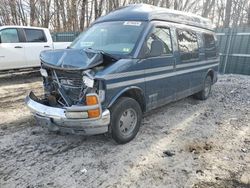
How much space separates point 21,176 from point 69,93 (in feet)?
4.67

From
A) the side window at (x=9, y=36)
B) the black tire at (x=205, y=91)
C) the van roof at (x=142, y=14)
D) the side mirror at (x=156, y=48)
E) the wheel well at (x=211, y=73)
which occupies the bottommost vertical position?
the black tire at (x=205, y=91)

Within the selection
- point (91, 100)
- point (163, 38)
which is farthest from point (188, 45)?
point (91, 100)

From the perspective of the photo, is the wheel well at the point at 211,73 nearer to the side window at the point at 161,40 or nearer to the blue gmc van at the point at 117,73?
the blue gmc van at the point at 117,73

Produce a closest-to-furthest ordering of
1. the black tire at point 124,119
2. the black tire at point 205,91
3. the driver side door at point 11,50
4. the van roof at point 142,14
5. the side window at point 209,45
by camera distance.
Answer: the black tire at point 124,119 → the van roof at point 142,14 → the side window at point 209,45 → the black tire at point 205,91 → the driver side door at point 11,50

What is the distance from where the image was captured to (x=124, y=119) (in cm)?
445

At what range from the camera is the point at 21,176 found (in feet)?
11.5

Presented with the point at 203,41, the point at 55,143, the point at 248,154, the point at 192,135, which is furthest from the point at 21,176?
the point at 203,41

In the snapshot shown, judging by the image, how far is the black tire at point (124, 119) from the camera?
415 centimetres

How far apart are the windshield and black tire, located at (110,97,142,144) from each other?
0.88 m

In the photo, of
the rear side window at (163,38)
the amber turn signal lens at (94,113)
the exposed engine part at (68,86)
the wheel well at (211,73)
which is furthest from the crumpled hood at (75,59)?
the wheel well at (211,73)

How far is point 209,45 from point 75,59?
4595 mm

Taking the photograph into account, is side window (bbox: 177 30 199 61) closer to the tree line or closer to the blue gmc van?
the blue gmc van

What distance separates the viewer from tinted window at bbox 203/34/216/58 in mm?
7000

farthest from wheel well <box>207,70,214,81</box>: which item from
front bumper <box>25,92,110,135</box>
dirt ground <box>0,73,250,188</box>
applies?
front bumper <box>25,92,110,135</box>
